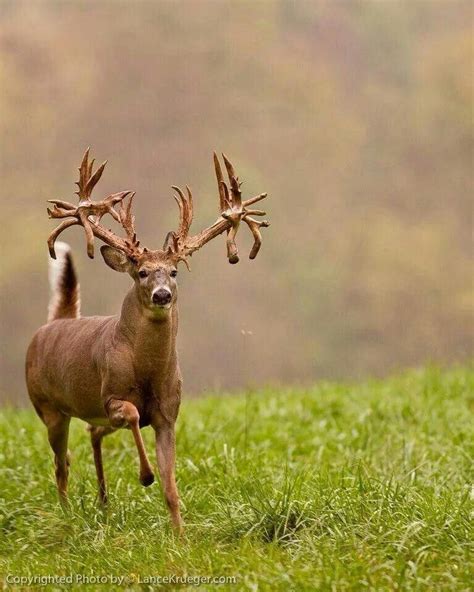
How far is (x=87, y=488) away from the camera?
22.6ft

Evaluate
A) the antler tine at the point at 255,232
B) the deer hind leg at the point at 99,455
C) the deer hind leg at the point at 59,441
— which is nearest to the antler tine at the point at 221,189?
the antler tine at the point at 255,232

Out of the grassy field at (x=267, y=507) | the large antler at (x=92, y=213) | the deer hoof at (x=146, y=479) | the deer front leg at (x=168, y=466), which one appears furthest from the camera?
the large antler at (x=92, y=213)

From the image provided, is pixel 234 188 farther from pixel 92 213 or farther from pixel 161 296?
pixel 161 296

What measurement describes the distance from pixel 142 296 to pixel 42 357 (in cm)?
122

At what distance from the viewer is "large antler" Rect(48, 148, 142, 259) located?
19.6 ft

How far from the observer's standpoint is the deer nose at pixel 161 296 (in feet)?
18.5

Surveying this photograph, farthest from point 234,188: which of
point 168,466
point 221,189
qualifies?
point 168,466

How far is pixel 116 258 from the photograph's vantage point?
237 inches

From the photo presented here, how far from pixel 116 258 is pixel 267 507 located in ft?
4.57

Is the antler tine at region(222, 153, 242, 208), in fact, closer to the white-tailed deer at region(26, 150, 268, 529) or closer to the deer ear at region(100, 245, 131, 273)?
the white-tailed deer at region(26, 150, 268, 529)

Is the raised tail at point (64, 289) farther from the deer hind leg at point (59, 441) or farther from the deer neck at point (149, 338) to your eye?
the deer neck at point (149, 338)

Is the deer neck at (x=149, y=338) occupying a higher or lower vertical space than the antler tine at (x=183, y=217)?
lower

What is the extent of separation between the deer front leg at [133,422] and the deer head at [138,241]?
1.56ft

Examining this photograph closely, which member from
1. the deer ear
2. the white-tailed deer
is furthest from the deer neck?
the deer ear
